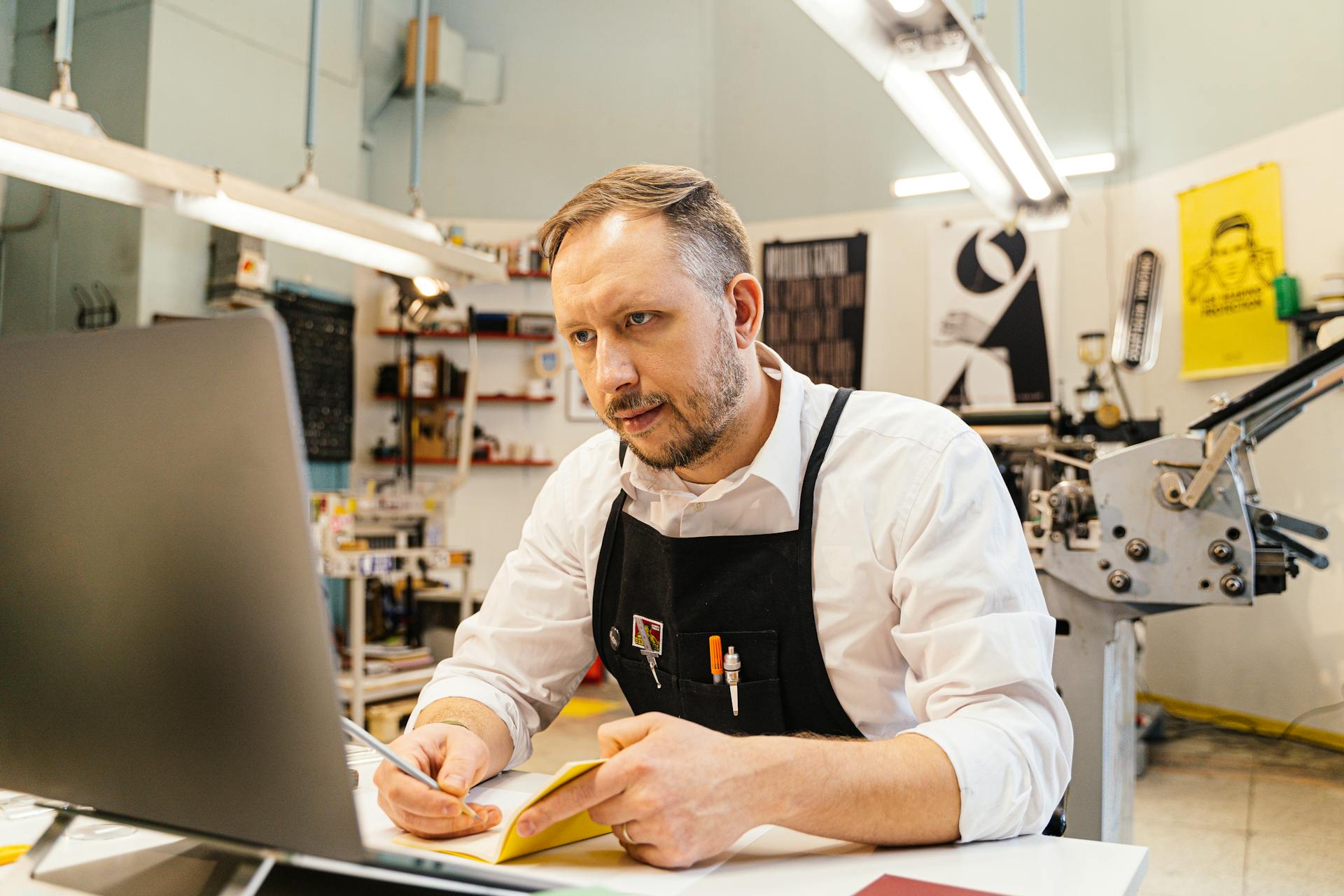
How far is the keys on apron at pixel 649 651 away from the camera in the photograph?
50.8 inches

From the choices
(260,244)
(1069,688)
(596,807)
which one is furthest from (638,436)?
(260,244)

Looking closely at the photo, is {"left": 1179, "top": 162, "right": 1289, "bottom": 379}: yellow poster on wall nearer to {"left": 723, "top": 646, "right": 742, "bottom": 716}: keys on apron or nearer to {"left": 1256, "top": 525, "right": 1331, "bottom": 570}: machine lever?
{"left": 1256, "top": 525, "right": 1331, "bottom": 570}: machine lever

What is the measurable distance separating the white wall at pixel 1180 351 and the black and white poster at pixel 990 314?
86mm

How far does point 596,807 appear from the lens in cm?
80

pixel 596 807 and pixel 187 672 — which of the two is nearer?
pixel 187 672

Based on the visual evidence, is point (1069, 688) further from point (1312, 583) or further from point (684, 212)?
point (1312, 583)

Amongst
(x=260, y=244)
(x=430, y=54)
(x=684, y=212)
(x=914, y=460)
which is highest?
(x=430, y=54)

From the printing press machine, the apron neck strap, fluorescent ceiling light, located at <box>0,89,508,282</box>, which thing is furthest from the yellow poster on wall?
the apron neck strap

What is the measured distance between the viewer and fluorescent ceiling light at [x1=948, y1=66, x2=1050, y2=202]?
2816 millimetres

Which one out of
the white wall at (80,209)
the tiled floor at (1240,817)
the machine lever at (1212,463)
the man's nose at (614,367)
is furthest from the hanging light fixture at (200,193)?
the tiled floor at (1240,817)

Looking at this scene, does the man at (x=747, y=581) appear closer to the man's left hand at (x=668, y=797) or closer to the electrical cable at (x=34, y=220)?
the man's left hand at (x=668, y=797)

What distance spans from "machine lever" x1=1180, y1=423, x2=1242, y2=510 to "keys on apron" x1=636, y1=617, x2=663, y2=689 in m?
1.58

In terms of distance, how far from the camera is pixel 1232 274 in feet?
16.1

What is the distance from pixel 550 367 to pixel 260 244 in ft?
6.04
